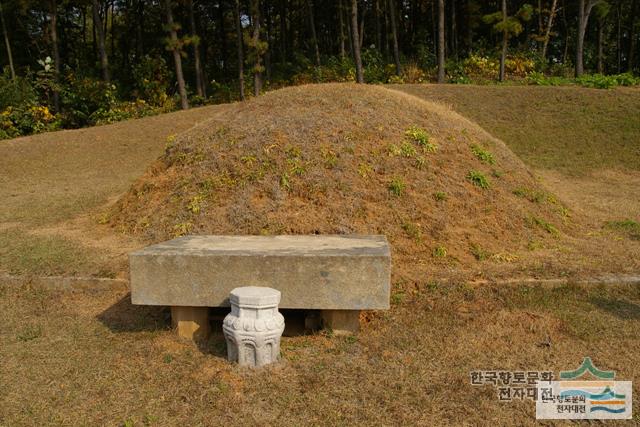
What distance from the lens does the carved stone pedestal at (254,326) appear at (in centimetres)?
341

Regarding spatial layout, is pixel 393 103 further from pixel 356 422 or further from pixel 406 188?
pixel 356 422

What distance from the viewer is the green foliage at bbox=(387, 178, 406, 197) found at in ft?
20.6

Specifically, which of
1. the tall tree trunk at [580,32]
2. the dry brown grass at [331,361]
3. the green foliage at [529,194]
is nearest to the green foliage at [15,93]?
the dry brown grass at [331,361]

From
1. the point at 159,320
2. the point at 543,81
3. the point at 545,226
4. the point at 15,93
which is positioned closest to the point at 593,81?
the point at 543,81

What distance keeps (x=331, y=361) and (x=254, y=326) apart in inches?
25.7

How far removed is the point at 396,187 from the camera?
6309 millimetres

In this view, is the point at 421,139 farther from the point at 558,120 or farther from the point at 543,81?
the point at 543,81

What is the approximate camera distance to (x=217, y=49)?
115 feet

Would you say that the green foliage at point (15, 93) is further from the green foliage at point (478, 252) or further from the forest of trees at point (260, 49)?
the green foliage at point (478, 252)

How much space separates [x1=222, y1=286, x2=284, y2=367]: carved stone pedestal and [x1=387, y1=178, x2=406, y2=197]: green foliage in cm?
315

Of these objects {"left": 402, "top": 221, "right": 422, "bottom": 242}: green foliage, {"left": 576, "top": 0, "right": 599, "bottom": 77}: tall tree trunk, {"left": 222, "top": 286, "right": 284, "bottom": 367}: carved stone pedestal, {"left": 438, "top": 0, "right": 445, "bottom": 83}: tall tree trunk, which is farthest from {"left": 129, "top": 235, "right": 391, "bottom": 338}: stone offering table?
{"left": 576, "top": 0, "right": 599, "bottom": 77}: tall tree trunk

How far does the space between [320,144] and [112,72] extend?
934 inches

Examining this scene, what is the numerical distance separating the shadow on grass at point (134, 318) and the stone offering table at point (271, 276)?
0.53m

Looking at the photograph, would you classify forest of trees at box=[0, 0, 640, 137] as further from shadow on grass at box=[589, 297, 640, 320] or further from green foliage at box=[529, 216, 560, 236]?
shadow on grass at box=[589, 297, 640, 320]
